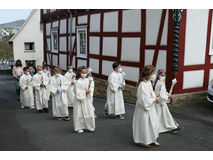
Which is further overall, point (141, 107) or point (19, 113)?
point (19, 113)

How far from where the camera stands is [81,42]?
1544cm

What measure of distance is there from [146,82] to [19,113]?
19.0ft

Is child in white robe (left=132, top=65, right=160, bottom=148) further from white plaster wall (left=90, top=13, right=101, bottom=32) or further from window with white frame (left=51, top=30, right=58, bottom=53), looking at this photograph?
window with white frame (left=51, top=30, right=58, bottom=53)

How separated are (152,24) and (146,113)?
5.39 m

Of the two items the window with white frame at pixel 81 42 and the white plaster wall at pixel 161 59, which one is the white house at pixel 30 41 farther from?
the white plaster wall at pixel 161 59

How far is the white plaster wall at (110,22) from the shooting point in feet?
38.8

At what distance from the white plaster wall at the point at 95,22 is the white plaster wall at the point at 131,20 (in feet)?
6.95

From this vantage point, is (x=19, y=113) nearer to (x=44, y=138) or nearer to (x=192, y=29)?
(x=44, y=138)

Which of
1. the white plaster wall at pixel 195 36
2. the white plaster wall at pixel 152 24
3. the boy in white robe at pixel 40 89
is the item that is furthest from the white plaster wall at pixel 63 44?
the white plaster wall at pixel 195 36

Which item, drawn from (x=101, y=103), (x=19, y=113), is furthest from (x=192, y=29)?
(x=19, y=113)

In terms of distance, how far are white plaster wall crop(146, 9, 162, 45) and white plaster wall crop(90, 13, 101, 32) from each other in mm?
3610

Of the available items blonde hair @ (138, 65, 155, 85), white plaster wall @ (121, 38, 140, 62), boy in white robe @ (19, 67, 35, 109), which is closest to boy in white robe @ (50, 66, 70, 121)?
boy in white robe @ (19, 67, 35, 109)

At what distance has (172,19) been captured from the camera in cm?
898

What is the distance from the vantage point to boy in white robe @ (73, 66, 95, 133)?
663 centimetres
